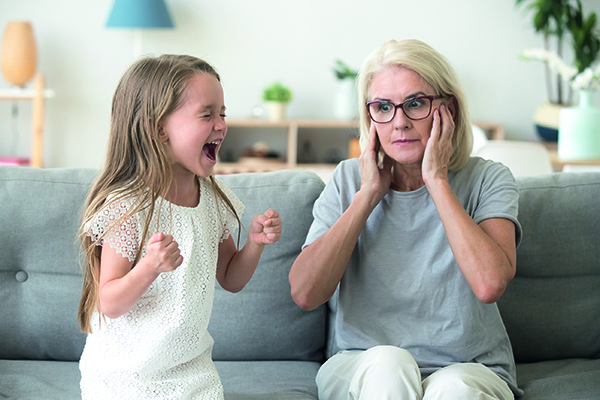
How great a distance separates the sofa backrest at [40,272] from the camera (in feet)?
4.80

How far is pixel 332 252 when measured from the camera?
4.09 feet

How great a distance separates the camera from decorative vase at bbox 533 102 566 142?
397 cm

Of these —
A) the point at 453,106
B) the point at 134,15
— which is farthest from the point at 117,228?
the point at 134,15

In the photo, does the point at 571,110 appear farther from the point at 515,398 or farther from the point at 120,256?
the point at 120,256

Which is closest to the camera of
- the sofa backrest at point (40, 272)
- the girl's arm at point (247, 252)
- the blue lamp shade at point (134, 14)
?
the girl's arm at point (247, 252)

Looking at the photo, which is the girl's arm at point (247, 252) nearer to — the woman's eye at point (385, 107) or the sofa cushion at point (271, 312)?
the sofa cushion at point (271, 312)

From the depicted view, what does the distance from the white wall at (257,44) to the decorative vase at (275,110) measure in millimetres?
371

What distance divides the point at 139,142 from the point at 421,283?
2.19ft

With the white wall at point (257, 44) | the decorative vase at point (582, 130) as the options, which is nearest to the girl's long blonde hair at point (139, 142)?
the decorative vase at point (582, 130)

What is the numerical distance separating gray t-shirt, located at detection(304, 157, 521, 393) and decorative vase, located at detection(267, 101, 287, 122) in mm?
3022

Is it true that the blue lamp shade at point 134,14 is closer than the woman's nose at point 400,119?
No

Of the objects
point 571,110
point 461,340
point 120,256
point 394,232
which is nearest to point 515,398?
point 461,340

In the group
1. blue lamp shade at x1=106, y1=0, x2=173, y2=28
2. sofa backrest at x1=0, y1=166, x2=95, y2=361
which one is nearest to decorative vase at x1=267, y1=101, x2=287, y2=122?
blue lamp shade at x1=106, y1=0, x2=173, y2=28

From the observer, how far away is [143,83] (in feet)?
3.61
